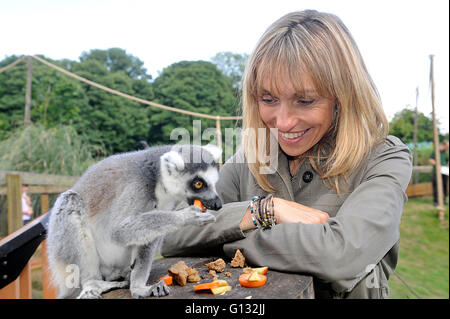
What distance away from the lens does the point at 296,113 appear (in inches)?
44.9

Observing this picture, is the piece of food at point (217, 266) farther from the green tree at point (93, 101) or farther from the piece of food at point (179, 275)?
the green tree at point (93, 101)

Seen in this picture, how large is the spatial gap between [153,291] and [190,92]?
3530 mm

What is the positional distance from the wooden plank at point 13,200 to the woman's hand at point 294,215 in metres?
2.00

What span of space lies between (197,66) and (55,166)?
237 cm

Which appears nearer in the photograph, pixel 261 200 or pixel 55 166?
pixel 261 200

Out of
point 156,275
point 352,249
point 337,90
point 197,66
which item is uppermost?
point 197,66

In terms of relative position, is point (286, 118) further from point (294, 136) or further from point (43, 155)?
point (43, 155)

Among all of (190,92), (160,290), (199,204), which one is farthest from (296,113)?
(190,92)

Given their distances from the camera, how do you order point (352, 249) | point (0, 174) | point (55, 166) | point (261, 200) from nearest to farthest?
point (352, 249), point (261, 200), point (0, 174), point (55, 166)

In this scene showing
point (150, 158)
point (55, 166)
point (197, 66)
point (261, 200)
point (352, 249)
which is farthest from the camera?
point (197, 66)

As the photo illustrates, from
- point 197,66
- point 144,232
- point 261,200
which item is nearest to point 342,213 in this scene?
point 261,200

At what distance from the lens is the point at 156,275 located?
1107 mm

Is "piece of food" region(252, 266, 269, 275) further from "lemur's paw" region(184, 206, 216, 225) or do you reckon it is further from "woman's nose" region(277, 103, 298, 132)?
"woman's nose" region(277, 103, 298, 132)
